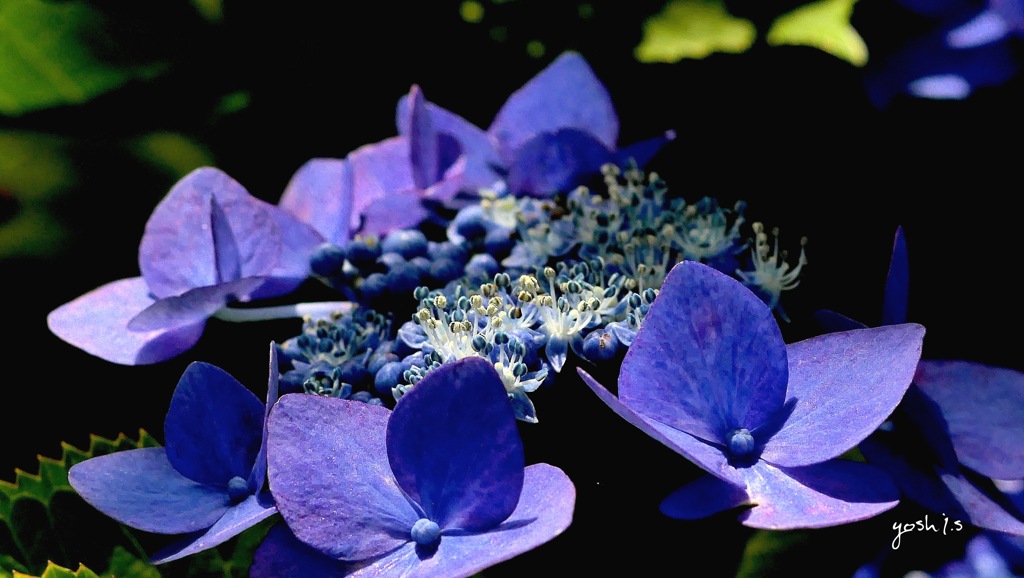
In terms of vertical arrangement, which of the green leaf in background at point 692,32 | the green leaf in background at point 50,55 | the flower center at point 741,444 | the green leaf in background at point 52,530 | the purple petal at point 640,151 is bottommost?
the green leaf in background at point 52,530

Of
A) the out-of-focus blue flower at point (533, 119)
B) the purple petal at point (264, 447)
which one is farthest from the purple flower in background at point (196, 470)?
the out-of-focus blue flower at point (533, 119)

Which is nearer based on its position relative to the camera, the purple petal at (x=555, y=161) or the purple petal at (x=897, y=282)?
the purple petal at (x=897, y=282)

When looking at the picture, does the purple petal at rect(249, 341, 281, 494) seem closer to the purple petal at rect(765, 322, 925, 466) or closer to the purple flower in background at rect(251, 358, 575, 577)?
the purple flower in background at rect(251, 358, 575, 577)

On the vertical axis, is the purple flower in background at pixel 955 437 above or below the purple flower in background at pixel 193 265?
below

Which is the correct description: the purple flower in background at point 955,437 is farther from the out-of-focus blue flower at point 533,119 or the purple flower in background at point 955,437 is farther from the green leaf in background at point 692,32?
the green leaf in background at point 692,32

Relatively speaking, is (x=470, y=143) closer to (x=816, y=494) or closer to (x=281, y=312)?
(x=281, y=312)

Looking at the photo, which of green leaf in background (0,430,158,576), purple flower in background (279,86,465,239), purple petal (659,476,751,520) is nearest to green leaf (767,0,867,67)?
purple flower in background (279,86,465,239)
